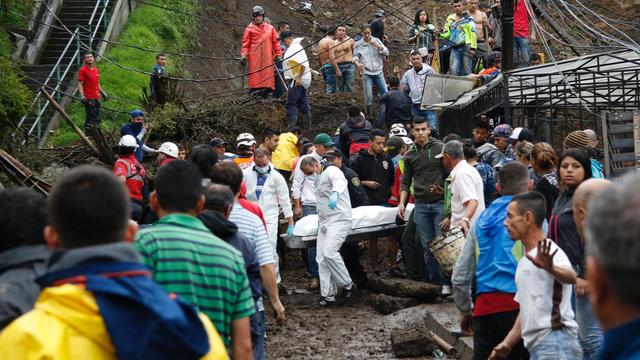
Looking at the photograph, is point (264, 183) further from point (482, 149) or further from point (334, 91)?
point (334, 91)

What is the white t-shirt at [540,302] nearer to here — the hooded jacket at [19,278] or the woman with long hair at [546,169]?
the woman with long hair at [546,169]

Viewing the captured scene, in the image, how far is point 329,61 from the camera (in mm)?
22375

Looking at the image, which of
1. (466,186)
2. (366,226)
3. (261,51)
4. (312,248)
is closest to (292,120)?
(261,51)

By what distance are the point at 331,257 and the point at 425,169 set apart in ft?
5.23

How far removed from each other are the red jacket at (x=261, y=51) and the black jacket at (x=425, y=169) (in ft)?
28.7

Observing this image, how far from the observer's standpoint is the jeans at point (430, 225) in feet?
41.5

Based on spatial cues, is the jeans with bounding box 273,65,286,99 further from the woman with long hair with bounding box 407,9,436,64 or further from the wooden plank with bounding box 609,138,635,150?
the wooden plank with bounding box 609,138,635,150

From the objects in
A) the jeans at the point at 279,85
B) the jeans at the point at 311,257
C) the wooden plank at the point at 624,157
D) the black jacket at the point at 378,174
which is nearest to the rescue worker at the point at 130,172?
the jeans at the point at 311,257

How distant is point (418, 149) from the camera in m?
13.1

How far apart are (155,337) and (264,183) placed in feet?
32.2

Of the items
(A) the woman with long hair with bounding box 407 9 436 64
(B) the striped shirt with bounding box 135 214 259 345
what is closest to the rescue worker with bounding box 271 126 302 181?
(A) the woman with long hair with bounding box 407 9 436 64

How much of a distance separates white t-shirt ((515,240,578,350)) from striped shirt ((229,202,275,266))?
1657mm

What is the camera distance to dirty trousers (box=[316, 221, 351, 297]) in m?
13.3

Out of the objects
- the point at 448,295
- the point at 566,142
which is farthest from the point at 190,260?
the point at 448,295
